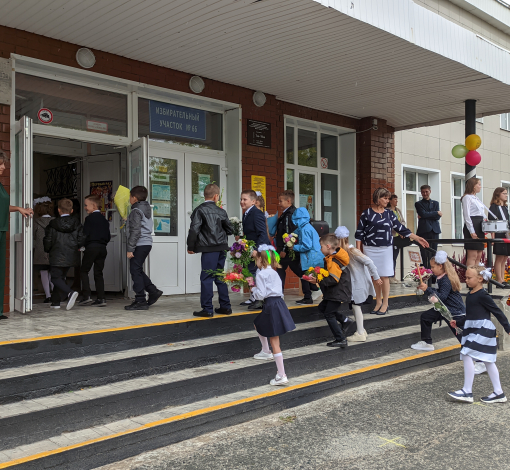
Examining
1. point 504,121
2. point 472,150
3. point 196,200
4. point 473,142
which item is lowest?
point 196,200

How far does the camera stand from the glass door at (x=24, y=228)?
6258mm

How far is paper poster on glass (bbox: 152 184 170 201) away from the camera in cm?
846

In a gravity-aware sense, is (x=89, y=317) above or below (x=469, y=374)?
above

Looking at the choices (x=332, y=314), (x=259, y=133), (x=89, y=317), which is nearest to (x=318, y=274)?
(x=332, y=314)

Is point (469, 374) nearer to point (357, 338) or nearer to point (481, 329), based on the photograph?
point (481, 329)

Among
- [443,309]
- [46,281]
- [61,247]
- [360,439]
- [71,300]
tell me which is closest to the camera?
[360,439]

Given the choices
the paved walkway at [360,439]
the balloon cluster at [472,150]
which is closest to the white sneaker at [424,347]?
the paved walkway at [360,439]

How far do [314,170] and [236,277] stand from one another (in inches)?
226

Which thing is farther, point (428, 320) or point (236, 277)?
point (428, 320)

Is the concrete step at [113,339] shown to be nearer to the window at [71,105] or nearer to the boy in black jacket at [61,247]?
the boy in black jacket at [61,247]

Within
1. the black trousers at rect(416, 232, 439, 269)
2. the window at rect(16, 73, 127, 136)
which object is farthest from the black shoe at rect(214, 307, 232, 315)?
the black trousers at rect(416, 232, 439, 269)

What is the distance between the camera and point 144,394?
441cm

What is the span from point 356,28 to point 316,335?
3731 mm

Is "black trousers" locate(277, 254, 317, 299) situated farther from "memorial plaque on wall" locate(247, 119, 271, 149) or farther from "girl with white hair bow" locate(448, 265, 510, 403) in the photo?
"girl with white hair bow" locate(448, 265, 510, 403)
